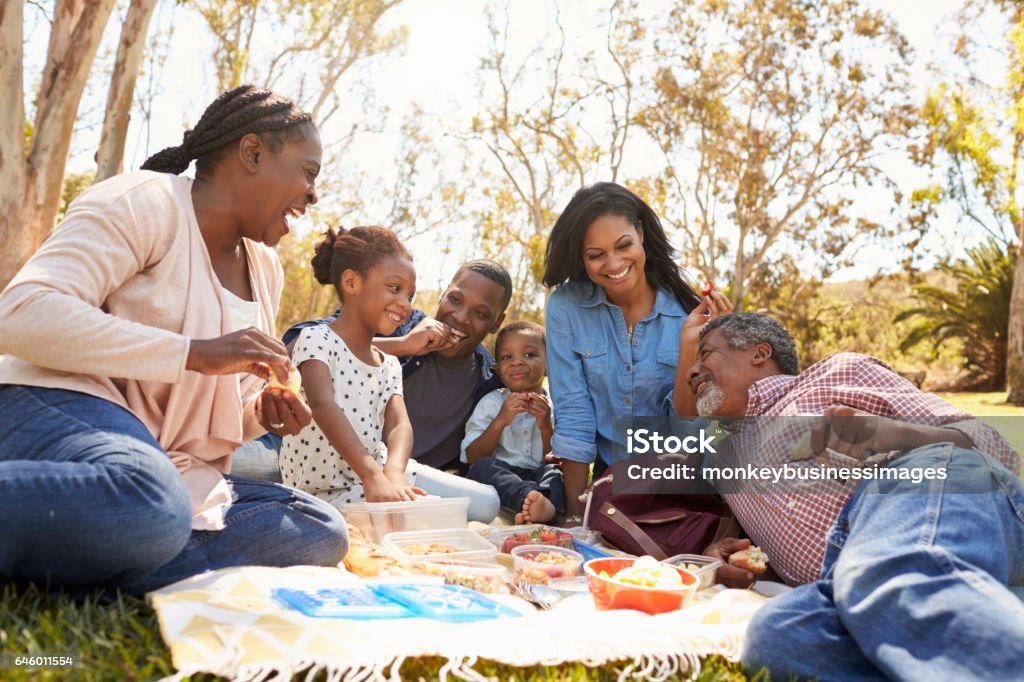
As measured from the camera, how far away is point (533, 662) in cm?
194

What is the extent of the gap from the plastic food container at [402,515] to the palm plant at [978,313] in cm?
1622

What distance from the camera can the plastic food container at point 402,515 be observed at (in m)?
3.15

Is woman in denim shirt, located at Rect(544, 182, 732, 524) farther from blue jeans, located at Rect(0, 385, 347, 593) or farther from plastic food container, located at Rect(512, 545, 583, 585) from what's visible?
blue jeans, located at Rect(0, 385, 347, 593)

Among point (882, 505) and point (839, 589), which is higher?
point (882, 505)

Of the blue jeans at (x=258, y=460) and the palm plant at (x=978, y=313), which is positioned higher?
the palm plant at (x=978, y=313)

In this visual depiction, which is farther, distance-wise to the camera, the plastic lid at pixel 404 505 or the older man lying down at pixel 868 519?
the plastic lid at pixel 404 505

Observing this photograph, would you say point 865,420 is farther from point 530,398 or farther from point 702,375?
point 530,398

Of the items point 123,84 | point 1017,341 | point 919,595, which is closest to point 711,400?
point 919,595

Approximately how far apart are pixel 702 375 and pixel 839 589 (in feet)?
4.41

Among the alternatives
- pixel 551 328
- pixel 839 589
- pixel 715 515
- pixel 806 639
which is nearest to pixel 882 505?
pixel 839 589

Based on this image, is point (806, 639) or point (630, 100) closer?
point (806, 639)

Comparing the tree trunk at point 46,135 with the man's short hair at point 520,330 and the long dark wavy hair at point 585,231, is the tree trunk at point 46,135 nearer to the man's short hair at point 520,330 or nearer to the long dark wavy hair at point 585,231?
the man's short hair at point 520,330

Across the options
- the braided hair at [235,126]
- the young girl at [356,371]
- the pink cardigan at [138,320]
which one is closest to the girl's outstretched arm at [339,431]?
the young girl at [356,371]

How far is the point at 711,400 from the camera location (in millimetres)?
3191
